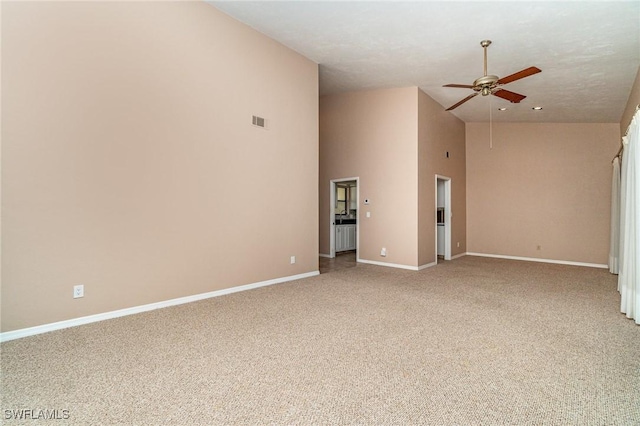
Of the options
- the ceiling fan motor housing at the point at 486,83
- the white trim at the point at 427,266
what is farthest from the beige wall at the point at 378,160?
the ceiling fan motor housing at the point at 486,83

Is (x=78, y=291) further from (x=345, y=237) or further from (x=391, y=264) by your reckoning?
(x=345, y=237)

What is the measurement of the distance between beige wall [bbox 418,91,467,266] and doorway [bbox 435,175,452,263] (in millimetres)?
191

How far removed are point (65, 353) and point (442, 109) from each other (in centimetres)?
760

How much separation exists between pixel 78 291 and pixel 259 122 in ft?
9.80

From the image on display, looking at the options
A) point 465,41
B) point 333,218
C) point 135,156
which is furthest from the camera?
point 333,218

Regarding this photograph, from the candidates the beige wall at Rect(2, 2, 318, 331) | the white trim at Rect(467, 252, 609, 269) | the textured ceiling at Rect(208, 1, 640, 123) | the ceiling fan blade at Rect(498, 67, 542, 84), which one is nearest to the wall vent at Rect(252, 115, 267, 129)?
the beige wall at Rect(2, 2, 318, 331)

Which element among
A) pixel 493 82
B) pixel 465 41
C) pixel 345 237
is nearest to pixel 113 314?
pixel 493 82

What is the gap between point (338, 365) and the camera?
7.60 feet

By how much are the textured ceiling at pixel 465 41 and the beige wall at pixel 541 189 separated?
1.33 metres

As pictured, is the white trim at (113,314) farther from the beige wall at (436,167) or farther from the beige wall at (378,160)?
the beige wall at (436,167)

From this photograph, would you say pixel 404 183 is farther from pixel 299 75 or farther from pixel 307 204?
pixel 299 75

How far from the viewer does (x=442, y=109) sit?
742cm

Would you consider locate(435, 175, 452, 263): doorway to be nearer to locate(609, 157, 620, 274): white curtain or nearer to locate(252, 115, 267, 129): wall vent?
locate(609, 157, 620, 274): white curtain

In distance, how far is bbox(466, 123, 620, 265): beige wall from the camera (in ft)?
23.8
